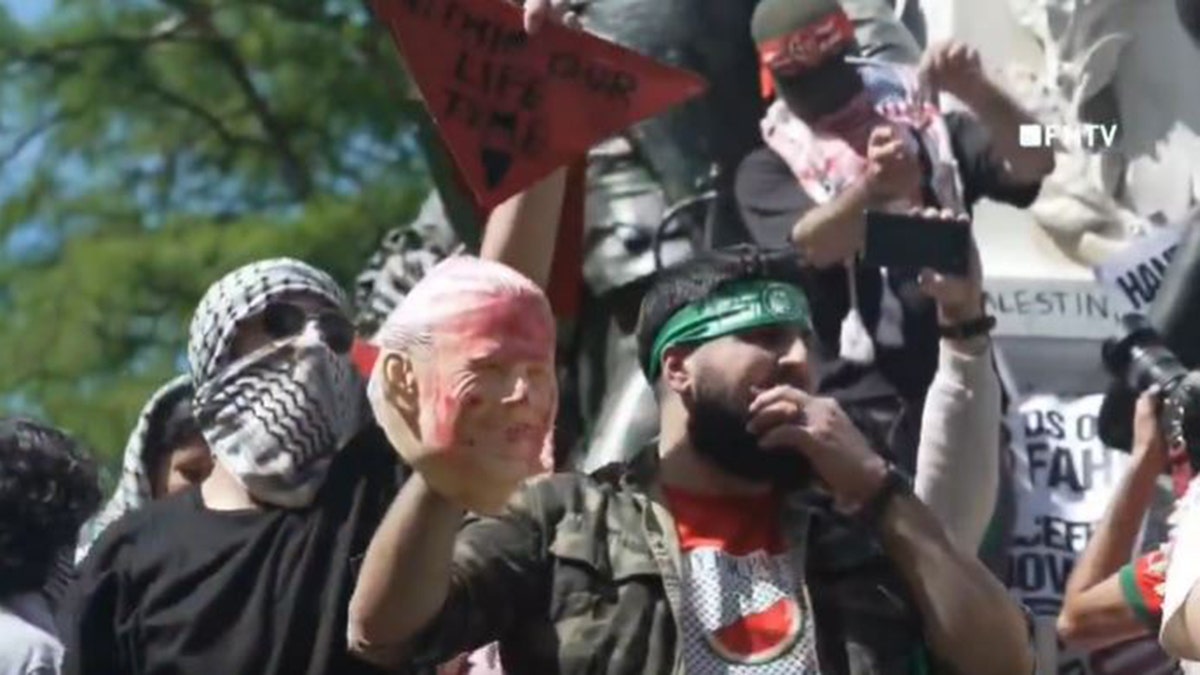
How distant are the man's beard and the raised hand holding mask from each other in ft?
1.01

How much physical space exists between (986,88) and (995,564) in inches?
34.2

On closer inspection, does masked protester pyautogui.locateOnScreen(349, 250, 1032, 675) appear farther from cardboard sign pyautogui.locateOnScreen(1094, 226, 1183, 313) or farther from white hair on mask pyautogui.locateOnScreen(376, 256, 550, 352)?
cardboard sign pyautogui.locateOnScreen(1094, 226, 1183, 313)

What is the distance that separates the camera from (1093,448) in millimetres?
6473

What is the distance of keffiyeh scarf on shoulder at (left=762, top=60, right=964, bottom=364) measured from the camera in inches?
245

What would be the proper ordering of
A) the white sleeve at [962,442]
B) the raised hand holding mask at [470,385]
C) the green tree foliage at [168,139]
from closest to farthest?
the raised hand holding mask at [470,385] < the white sleeve at [962,442] < the green tree foliage at [168,139]

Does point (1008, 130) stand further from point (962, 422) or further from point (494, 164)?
point (494, 164)

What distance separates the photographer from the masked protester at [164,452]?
504 centimetres

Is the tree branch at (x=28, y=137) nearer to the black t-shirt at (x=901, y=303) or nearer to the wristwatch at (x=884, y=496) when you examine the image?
the black t-shirt at (x=901, y=303)

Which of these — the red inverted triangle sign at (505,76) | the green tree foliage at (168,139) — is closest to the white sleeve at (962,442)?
the red inverted triangle sign at (505,76)

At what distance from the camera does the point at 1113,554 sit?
17.1 feet

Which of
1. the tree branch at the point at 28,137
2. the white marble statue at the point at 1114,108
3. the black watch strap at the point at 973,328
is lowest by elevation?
the tree branch at the point at 28,137

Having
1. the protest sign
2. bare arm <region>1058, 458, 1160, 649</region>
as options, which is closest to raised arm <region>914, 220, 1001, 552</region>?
bare arm <region>1058, 458, 1160, 649</region>

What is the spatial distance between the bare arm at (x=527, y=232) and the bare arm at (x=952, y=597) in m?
0.59

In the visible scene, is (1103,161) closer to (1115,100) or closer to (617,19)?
(1115,100)
